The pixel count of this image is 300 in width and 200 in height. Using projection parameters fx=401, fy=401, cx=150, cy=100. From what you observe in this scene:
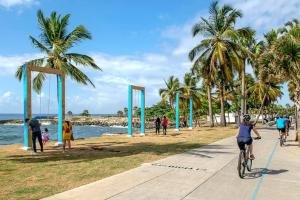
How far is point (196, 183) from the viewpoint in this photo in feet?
32.0

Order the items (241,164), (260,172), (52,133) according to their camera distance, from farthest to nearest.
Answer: (52,133)
(260,172)
(241,164)

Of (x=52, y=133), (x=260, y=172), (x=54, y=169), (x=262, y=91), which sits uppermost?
(x=262, y=91)

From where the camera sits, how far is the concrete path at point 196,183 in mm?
8359

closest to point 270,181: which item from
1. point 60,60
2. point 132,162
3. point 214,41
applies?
point 132,162

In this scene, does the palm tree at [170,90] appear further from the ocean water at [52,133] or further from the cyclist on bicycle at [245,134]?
the cyclist on bicycle at [245,134]

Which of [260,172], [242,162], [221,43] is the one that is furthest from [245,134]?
[221,43]

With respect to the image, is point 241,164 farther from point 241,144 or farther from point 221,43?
point 221,43

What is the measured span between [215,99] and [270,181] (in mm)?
59846

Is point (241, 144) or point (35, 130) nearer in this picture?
point (241, 144)

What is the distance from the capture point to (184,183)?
9695mm

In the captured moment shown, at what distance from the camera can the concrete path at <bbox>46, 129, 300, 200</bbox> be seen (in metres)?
8.36

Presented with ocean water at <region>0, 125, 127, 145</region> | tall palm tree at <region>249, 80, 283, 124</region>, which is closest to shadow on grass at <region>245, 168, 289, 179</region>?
ocean water at <region>0, 125, 127, 145</region>

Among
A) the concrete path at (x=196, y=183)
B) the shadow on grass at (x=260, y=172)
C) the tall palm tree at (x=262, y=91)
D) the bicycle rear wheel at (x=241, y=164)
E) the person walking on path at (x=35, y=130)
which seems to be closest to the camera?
the concrete path at (x=196, y=183)

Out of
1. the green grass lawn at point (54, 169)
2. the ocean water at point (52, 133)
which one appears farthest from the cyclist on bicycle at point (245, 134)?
the ocean water at point (52, 133)
